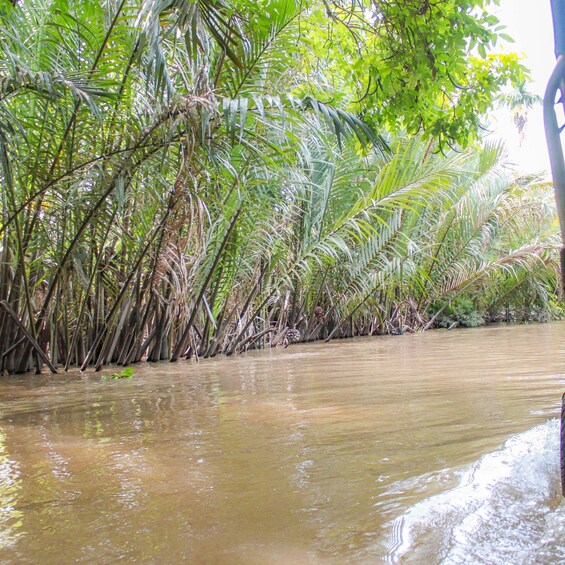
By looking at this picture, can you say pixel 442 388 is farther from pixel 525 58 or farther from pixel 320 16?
pixel 320 16

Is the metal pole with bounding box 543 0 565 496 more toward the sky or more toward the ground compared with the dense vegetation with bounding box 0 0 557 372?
more toward the ground

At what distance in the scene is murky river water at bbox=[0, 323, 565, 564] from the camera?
1.20m

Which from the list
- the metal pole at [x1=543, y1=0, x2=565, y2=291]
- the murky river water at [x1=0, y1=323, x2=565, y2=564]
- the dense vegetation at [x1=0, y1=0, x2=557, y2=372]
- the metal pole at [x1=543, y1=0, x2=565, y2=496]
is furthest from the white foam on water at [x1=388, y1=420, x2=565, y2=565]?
the dense vegetation at [x1=0, y1=0, x2=557, y2=372]

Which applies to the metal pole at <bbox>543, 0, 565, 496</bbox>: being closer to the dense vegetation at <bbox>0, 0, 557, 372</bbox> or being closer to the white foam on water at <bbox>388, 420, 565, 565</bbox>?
the white foam on water at <bbox>388, 420, 565, 565</bbox>

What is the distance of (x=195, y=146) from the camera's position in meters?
3.64

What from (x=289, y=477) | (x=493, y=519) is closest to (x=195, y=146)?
(x=289, y=477)

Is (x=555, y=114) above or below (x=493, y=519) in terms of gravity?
above

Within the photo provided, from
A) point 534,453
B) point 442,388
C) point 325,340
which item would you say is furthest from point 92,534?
point 325,340

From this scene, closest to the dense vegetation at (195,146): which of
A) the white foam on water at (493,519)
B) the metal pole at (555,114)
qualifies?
the metal pole at (555,114)

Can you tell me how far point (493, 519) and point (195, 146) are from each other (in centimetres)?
291

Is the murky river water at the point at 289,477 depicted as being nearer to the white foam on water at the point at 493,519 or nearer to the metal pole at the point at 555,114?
the white foam on water at the point at 493,519

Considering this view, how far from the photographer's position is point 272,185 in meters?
5.67

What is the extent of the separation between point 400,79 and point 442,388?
185cm

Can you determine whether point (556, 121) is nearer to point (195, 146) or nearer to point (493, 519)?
point (493, 519)
